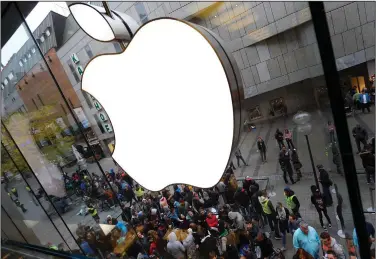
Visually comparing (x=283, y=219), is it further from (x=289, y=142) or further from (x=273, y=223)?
(x=289, y=142)

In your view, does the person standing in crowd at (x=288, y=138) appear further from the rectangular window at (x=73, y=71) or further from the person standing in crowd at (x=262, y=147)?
the rectangular window at (x=73, y=71)

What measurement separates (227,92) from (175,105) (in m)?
0.26

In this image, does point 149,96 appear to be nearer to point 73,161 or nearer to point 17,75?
point 17,75

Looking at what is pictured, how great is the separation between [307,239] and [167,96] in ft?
9.73

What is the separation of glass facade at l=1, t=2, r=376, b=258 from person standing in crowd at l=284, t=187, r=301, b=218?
0.02 meters

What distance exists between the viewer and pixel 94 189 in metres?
4.77

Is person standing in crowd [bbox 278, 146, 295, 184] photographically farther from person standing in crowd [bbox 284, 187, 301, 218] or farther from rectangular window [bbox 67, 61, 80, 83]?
rectangular window [bbox 67, 61, 80, 83]

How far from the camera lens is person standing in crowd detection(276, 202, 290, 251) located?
12.0 ft

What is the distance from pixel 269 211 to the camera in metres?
3.77

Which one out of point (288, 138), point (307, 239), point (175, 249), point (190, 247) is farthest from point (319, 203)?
point (175, 249)

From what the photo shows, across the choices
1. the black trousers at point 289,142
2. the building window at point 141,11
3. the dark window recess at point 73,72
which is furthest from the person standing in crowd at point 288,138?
the dark window recess at point 73,72

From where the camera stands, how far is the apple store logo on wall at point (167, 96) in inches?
Answer: 35.8

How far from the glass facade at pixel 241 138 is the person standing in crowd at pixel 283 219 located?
0.06 metres

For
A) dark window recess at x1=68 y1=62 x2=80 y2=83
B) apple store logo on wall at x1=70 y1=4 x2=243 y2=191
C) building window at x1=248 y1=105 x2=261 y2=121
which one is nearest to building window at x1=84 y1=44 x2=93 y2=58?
dark window recess at x1=68 y1=62 x2=80 y2=83
